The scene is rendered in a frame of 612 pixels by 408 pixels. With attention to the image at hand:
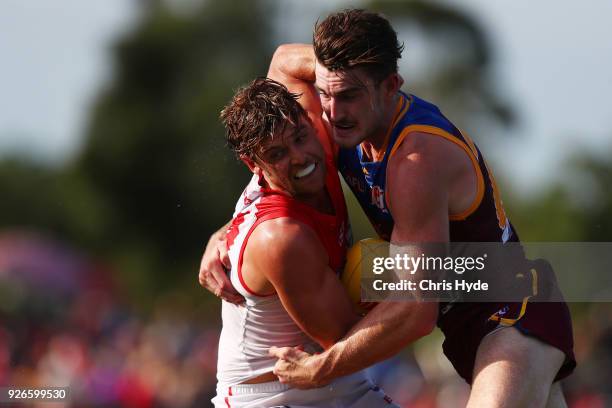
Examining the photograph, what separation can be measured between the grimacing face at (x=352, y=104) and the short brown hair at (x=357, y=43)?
0.04 metres

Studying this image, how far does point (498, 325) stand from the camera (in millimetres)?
5848

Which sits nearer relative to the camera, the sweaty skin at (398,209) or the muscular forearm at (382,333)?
the sweaty skin at (398,209)

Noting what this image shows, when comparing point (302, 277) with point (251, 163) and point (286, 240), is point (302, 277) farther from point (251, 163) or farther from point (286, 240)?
point (251, 163)

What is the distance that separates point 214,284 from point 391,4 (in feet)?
78.7

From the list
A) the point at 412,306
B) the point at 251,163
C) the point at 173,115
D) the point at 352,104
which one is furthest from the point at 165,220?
the point at 412,306

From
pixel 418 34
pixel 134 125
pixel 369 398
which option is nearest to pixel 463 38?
pixel 418 34

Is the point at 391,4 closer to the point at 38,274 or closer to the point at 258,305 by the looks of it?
the point at 38,274

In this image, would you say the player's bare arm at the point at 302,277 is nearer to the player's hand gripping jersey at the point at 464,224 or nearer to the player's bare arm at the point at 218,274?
the player's bare arm at the point at 218,274

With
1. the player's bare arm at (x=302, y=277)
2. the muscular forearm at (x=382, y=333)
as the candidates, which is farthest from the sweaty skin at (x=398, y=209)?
the player's bare arm at (x=302, y=277)

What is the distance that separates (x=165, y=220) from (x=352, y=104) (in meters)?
27.9

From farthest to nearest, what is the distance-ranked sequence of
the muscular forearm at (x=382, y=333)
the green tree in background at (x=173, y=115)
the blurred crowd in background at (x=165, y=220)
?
the green tree in background at (x=173, y=115), the blurred crowd in background at (x=165, y=220), the muscular forearm at (x=382, y=333)

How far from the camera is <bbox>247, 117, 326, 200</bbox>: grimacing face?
5570 mm

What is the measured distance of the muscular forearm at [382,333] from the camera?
5.54 meters

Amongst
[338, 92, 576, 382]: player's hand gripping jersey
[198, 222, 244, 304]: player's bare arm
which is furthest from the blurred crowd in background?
[198, 222, 244, 304]: player's bare arm
